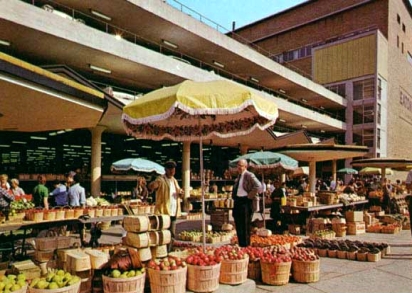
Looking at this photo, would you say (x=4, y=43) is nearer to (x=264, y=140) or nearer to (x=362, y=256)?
(x=264, y=140)

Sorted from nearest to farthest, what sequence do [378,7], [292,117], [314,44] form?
[292,117], [378,7], [314,44]

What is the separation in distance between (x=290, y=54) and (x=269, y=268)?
44442 millimetres

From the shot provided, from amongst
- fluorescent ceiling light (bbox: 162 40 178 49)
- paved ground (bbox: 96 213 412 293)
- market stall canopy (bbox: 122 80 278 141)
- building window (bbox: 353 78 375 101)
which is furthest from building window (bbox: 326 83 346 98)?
market stall canopy (bbox: 122 80 278 141)

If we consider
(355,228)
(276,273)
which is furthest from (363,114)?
(276,273)

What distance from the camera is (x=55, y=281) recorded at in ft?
13.9

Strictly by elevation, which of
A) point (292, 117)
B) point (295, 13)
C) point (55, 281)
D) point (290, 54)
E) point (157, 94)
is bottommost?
point (55, 281)

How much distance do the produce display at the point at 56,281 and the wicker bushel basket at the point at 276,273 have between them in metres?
3.09

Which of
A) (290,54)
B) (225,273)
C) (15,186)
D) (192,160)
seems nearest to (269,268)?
(225,273)

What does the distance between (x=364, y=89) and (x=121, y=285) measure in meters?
39.7

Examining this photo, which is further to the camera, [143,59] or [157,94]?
[143,59]

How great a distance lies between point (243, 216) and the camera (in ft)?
26.0

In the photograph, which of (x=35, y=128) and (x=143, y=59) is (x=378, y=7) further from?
(x=35, y=128)

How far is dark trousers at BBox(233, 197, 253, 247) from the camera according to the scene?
792cm

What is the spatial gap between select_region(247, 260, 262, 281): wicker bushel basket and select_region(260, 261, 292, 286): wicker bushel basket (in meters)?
0.21
